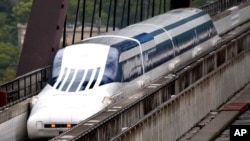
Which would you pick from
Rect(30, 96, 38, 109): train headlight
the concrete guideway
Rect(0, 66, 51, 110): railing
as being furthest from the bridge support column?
Rect(30, 96, 38, 109): train headlight

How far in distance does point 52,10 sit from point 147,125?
14643 mm

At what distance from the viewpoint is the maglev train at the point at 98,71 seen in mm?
33375

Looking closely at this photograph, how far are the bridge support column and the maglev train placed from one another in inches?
108

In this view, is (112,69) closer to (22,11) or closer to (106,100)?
(106,100)

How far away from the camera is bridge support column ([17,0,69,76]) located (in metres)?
45.8

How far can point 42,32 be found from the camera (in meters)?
46.3

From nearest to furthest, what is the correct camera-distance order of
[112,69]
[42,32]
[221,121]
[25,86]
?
[112,69] → [25,86] → [221,121] → [42,32]

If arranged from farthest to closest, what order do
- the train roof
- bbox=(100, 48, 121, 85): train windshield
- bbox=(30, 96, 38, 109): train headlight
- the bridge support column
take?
the bridge support column
the train roof
bbox=(100, 48, 121, 85): train windshield
bbox=(30, 96, 38, 109): train headlight

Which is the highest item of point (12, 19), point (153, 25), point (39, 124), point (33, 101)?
point (33, 101)

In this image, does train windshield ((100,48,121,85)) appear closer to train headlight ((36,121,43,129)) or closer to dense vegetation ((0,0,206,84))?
train headlight ((36,121,43,129))

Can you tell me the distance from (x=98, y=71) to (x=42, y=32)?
31.9ft

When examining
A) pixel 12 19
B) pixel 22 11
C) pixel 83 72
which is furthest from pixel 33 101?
pixel 12 19

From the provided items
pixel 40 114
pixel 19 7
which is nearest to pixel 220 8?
pixel 40 114

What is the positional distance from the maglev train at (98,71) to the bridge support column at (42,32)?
275 cm
